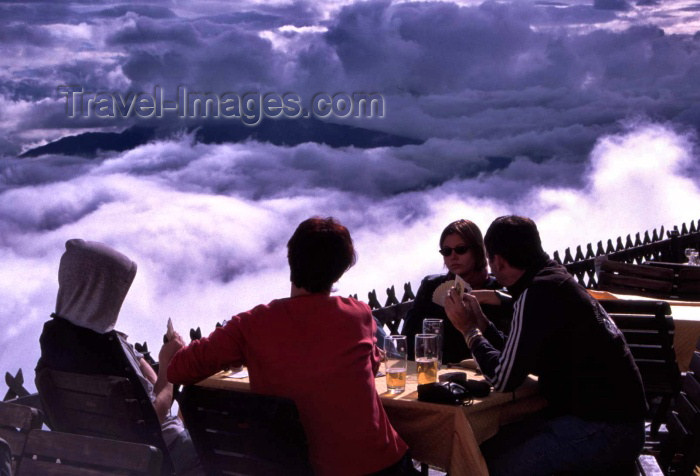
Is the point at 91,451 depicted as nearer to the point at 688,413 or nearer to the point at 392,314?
the point at 688,413

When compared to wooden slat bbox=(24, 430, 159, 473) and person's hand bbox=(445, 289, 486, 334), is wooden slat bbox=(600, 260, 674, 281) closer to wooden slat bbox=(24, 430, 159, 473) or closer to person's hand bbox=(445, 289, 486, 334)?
person's hand bbox=(445, 289, 486, 334)

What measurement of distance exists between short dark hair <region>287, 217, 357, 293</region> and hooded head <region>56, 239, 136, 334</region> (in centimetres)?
80

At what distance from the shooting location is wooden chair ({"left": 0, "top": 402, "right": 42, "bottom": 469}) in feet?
8.13

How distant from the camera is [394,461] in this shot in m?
2.69

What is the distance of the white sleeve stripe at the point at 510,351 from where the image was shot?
2.88 m

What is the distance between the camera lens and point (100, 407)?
2.92 m

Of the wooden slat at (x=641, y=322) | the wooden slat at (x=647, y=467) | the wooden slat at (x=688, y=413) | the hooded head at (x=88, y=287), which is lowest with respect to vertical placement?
the wooden slat at (x=647, y=467)

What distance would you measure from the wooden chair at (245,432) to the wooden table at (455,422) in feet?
2.16

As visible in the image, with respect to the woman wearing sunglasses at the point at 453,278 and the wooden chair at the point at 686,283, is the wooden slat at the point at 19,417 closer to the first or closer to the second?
the woman wearing sunglasses at the point at 453,278

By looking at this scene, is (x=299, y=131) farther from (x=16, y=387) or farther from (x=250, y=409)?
(x=250, y=409)

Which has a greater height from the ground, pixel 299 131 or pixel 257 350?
pixel 299 131

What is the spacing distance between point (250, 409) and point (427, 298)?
1.87 metres

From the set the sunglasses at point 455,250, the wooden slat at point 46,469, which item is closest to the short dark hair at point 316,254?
the wooden slat at point 46,469

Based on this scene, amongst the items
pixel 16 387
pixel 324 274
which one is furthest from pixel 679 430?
pixel 16 387
